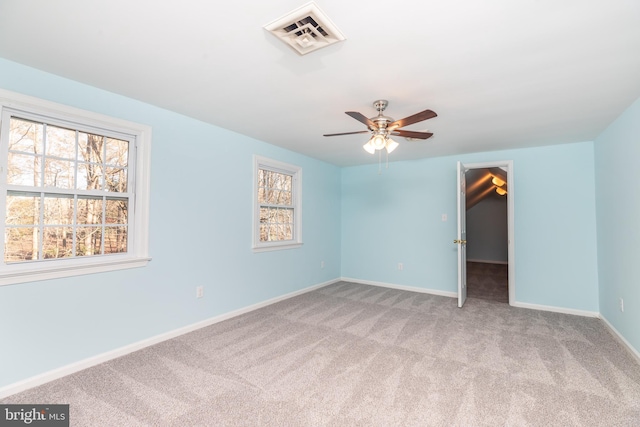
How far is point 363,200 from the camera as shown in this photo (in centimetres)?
537

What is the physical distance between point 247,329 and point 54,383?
4.92ft

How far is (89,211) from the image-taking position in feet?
7.98

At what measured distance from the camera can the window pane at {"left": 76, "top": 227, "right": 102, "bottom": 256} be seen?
238cm

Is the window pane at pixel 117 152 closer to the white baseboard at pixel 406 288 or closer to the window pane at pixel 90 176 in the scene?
the window pane at pixel 90 176

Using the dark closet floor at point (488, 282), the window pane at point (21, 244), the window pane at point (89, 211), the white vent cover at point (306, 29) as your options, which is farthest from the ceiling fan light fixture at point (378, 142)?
the dark closet floor at point (488, 282)

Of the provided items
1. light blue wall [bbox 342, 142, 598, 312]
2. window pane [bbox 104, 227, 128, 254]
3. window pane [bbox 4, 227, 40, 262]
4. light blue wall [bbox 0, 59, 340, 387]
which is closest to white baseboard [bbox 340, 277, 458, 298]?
light blue wall [bbox 342, 142, 598, 312]

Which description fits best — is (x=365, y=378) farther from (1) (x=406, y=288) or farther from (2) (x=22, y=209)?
(1) (x=406, y=288)

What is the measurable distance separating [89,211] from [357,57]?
242 centimetres

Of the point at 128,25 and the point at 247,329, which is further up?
the point at 128,25

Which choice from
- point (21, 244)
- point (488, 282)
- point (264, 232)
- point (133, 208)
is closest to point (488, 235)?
point (488, 282)

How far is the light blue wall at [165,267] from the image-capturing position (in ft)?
6.71

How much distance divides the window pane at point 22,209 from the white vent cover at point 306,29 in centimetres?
209

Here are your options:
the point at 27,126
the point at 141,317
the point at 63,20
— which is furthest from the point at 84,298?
the point at 63,20

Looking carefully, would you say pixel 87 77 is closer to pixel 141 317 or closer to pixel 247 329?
pixel 141 317
